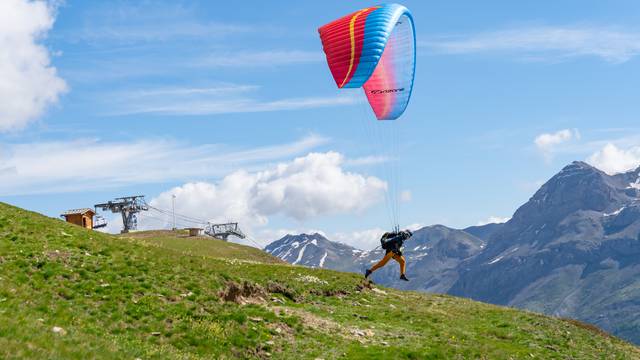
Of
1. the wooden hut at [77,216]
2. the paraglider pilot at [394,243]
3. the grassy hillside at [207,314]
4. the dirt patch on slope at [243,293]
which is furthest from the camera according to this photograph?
the wooden hut at [77,216]

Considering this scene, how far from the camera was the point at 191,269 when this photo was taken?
3781 centimetres

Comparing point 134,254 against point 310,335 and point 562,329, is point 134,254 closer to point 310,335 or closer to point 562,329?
point 310,335

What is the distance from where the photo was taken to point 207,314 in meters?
30.8

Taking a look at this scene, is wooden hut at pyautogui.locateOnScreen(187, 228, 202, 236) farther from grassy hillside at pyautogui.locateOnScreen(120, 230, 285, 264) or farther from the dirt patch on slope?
the dirt patch on slope

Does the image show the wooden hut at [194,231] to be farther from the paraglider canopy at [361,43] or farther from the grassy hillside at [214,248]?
the paraglider canopy at [361,43]

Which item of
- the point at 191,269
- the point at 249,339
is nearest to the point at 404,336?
the point at 249,339

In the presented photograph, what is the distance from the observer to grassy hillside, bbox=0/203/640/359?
82.3 ft

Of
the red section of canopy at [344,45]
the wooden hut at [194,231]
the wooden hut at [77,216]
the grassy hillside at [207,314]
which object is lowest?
the grassy hillside at [207,314]

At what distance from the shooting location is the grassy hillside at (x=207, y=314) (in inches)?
988

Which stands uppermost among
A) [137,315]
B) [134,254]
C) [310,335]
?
[134,254]

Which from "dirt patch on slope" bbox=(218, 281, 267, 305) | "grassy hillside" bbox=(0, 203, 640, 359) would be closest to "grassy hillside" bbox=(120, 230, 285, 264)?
"grassy hillside" bbox=(0, 203, 640, 359)

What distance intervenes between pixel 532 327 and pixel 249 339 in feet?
79.0

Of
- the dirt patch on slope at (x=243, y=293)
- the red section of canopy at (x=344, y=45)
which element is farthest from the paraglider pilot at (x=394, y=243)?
the red section of canopy at (x=344, y=45)

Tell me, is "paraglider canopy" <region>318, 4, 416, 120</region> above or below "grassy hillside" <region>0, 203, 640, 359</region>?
above
